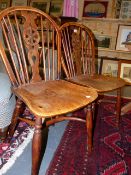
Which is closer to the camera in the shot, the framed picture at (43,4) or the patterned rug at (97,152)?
the patterned rug at (97,152)

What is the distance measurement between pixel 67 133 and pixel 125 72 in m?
1.46

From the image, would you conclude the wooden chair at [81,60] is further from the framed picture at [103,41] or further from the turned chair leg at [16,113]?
the framed picture at [103,41]

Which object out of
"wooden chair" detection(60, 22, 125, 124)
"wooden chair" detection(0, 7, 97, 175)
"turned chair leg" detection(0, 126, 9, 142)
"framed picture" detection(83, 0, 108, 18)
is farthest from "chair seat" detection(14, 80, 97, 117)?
"framed picture" detection(83, 0, 108, 18)

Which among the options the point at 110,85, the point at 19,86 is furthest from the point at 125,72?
the point at 19,86

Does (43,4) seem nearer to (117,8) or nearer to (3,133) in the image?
(117,8)

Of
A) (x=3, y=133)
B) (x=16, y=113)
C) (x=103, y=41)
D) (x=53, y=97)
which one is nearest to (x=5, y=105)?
(x=16, y=113)

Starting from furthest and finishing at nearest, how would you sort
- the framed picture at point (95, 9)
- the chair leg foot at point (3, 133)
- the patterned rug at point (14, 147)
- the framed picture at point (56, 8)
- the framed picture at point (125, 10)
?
the framed picture at point (56, 8) < the framed picture at point (95, 9) < the framed picture at point (125, 10) < the chair leg foot at point (3, 133) < the patterned rug at point (14, 147)

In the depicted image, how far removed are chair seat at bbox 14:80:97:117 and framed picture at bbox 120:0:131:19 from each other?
6.71 feet

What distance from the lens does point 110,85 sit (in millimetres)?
1464

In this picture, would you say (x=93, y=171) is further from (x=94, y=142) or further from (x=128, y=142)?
(x=128, y=142)

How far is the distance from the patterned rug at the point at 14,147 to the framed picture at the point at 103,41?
1.94 metres

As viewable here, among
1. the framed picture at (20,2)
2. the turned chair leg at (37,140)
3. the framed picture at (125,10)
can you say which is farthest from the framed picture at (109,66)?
the turned chair leg at (37,140)

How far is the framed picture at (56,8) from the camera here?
123 inches

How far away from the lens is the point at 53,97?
1086 mm
